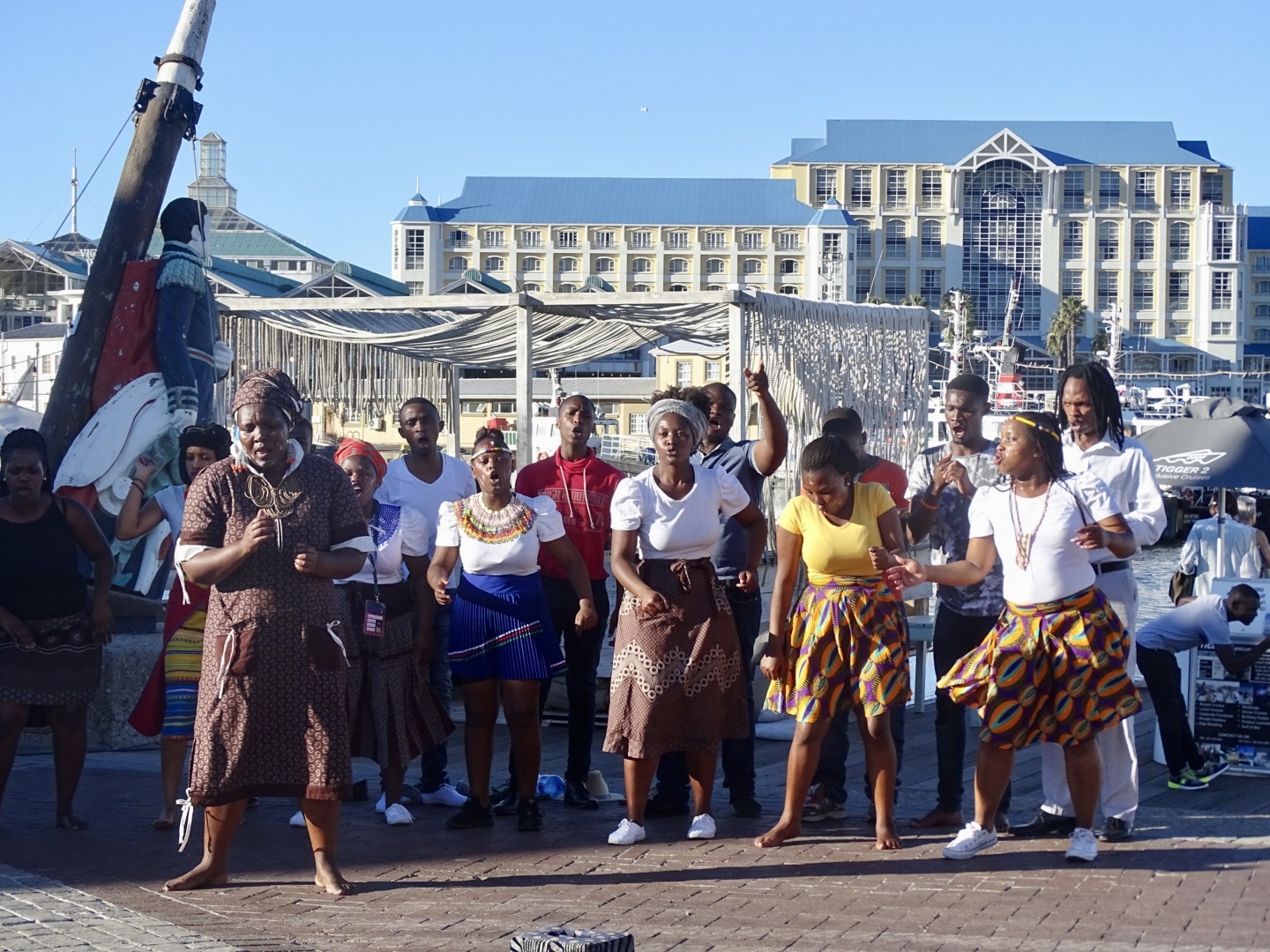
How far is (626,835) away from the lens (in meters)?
5.93

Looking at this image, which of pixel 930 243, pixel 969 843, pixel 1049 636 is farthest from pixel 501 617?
pixel 930 243

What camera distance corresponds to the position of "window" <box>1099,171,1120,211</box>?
346 ft

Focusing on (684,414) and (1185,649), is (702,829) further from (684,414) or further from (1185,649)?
(1185,649)

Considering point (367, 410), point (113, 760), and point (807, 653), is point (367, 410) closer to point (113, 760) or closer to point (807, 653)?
point (113, 760)

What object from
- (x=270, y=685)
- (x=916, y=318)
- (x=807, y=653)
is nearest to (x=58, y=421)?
(x=270, y=685)

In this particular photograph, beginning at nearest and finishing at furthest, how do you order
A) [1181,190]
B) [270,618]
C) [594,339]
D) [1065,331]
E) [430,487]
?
[270,618], [430,487], [594,339], [1065,331], [1181,190]

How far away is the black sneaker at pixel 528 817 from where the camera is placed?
20.3ft

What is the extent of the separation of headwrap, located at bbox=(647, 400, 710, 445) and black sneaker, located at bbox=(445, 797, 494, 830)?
5.39 feet

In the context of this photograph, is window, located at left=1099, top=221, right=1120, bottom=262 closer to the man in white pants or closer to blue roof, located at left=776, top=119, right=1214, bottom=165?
blue roof, located at left=776, top=119, right=1214, bottom=165

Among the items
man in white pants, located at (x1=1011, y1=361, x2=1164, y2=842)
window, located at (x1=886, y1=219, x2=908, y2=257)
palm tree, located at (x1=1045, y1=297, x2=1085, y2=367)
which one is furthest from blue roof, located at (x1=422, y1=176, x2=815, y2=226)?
man in white pants, located at (x1=1011, y1=361, x2=1164, y2=842)

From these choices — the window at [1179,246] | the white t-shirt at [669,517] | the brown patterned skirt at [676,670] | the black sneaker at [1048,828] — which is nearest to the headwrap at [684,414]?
the white t-shirt at [669,517]

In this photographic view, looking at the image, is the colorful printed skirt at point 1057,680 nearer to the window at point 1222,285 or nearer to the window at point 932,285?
the window at point 932,285

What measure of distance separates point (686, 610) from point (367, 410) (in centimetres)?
942

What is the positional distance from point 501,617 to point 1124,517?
7.76 feet
